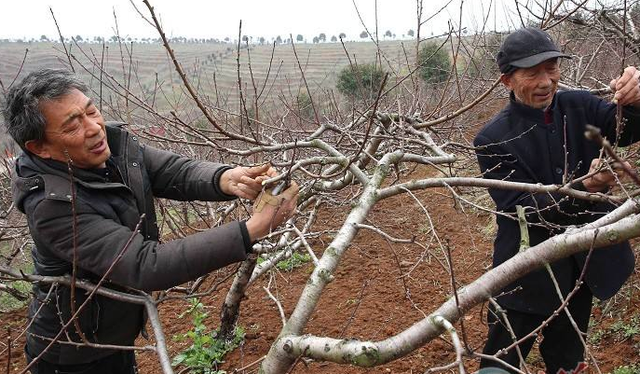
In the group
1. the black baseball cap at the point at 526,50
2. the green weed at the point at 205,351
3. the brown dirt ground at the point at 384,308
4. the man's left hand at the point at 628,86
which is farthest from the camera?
the green weed at the point at 205,351

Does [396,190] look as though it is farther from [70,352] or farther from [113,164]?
[70,352]

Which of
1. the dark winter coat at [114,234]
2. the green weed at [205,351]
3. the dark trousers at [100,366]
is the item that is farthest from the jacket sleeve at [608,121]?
the green weed at [205,351]

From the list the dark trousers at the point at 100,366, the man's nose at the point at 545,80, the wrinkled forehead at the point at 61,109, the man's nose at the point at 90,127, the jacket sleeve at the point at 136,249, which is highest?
the man's nose at the point at 545,80

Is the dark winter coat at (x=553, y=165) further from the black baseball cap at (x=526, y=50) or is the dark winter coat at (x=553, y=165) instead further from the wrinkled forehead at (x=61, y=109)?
the wrinkled forehead at (x=61, y=109)

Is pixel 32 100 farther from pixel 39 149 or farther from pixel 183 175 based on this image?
pixel 183 175

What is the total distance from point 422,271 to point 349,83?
8792mm

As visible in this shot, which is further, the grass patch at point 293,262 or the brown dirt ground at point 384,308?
the grass patch at point 293,262

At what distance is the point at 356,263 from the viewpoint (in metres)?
4.88

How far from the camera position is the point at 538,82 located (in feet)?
6.20

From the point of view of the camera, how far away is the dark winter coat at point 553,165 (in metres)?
1.87

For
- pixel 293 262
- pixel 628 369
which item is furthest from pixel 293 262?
pixel 628 369

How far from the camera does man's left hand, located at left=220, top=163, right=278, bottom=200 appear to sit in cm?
171

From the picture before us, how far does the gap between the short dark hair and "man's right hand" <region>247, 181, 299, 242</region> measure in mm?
730

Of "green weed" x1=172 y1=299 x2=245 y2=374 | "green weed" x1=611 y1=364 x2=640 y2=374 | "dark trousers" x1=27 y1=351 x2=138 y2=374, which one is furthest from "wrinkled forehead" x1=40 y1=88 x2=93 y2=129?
"green weed" x1=611 y1=364 x2=640 y2=374
